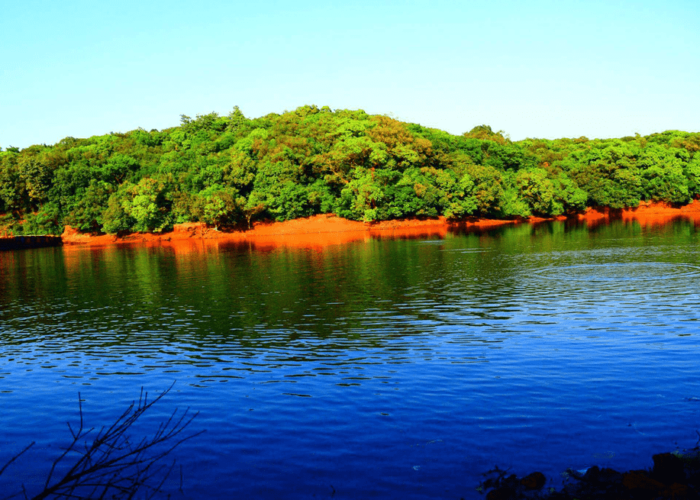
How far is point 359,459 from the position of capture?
14242 mm

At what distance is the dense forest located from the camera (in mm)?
120938

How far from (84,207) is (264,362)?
111 meters

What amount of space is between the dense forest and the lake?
74.2 meters

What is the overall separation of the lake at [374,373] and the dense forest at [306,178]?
243ft

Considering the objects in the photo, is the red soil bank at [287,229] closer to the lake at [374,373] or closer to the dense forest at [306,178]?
the dense forest at [306,178]

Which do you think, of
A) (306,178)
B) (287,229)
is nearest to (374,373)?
(287,229)

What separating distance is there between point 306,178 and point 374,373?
11176cm

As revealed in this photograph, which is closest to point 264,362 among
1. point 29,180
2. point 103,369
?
point 103,369

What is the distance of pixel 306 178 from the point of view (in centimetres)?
13088

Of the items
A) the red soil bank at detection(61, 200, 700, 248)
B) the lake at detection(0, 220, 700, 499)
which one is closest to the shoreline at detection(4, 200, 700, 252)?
the red soil bank at detection(61, 200, 700, 248)

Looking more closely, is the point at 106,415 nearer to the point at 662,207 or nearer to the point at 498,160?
the point at 498,160

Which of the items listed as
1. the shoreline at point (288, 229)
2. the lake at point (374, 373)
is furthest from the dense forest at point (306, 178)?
the lake at point (374, 373)

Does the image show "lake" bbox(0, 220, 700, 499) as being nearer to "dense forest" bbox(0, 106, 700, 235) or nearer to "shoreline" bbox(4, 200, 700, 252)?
"shoreline" bbox(4, 200, 700, 252)

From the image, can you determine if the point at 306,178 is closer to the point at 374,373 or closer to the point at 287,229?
the point at 287,229
